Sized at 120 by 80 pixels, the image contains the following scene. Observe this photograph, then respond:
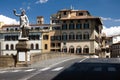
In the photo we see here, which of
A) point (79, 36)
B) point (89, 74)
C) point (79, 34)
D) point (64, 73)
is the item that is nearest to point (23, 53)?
point (64, 73)

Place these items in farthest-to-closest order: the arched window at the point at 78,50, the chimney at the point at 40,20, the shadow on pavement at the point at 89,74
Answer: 1. the chimney at the point at 40,20
2. the arched window at the point at 78,50
3. the shadow on pavement at the point at 89,74

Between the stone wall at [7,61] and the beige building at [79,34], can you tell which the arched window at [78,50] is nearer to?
the beige building at [79,34]

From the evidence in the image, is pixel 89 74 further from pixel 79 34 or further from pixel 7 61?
pixel 79 34

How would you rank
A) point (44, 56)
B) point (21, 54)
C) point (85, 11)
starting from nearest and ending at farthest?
point (21, 54)
point (44, 56)
point (85, 11)

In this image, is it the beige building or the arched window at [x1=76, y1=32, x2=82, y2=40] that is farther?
the arched window at [x1=76, y1=32, x2=82, y2=40]

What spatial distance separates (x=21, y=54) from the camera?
32.7 meters

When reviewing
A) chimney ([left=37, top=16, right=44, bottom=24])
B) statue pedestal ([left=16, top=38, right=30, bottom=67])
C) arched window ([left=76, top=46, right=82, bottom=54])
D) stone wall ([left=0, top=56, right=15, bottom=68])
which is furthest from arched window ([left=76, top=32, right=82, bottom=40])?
stone wall ([left=0, top=56, right=15, bottom=68])

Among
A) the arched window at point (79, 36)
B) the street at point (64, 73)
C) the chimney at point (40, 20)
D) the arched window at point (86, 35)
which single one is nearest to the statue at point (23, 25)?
the street at point (64, 73)

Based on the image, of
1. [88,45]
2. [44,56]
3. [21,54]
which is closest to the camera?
[21,54]

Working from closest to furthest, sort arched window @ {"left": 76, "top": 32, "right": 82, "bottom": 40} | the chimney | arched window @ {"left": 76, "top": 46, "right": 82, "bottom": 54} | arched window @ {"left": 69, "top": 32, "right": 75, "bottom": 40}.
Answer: arched window @ {"left": 76, "top": 32, "right": 82, "bottom": 40}, arched window @ {"left": 76, "top": 46, "right": 82, "bottom": 54}, arched window @ {"left": 69, "top": 32, "right": 75, "bottom": 40}, the chimney

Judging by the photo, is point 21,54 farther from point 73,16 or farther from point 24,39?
point 73,16

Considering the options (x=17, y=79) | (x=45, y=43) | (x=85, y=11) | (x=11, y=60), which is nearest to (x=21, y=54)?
(x=11, y=60)

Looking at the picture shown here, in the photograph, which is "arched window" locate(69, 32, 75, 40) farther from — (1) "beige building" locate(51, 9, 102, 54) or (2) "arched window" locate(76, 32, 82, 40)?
(2) "arched window" locate(76, 32, 82, 40)

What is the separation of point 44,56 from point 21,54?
12.4 meters
